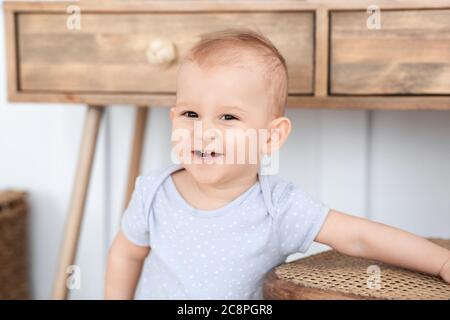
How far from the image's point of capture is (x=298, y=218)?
845 millimetres

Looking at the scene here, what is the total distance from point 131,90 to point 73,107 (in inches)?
19.2

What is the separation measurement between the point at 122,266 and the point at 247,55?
14.2 inches

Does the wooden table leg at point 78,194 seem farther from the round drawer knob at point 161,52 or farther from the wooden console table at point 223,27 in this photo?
the round drawer knob at point 161,52

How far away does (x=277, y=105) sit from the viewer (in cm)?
84

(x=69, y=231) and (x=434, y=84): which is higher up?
(x=434, y=84)

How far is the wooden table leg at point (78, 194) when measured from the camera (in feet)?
3.81

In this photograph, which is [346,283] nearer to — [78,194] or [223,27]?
[223,27]

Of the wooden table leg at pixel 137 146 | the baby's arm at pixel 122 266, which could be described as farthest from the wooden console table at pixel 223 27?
the wooden table leg at pixel 137 146

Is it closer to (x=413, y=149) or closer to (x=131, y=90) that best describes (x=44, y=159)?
(x=131, y=90)

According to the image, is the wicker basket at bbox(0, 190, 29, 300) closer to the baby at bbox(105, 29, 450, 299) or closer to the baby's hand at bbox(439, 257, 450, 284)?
the baby at bbox(105, 29, 450, 299)

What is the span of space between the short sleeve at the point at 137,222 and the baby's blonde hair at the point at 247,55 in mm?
210

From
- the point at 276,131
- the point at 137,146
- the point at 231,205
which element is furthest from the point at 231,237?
the point at 137,146
